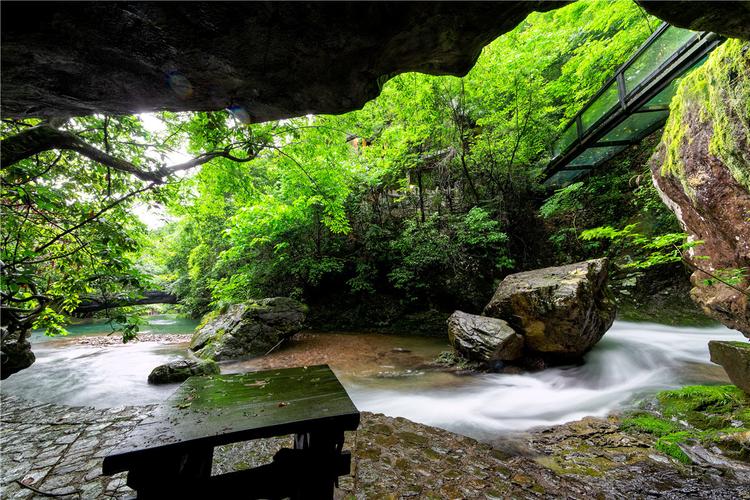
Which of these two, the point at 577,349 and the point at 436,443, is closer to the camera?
the point at 436,443

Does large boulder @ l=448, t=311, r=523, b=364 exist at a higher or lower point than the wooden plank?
lower

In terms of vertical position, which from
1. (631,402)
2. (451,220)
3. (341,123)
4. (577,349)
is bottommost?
(631,402)

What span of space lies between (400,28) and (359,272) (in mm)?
9549

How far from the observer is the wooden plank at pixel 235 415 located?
4.71 feet

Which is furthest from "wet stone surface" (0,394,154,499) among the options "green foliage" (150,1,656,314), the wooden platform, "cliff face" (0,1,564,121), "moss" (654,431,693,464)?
"moss" (654,431,693,464)

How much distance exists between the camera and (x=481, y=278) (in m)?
9.66

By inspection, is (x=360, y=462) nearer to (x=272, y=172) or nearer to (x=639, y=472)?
(x=639, y=472)

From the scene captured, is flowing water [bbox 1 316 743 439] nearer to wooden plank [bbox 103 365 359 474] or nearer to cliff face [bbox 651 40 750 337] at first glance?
cliff face [bbox 651 40 750 337]

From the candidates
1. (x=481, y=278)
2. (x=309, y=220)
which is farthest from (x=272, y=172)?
(x=481, y=278)

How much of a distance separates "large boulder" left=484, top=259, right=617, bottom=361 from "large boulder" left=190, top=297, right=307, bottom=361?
5814 millimetres

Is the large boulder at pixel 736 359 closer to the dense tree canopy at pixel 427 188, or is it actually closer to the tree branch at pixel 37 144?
the dense tree canopy at pixel 427 188

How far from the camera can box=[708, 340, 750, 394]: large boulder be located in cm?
358

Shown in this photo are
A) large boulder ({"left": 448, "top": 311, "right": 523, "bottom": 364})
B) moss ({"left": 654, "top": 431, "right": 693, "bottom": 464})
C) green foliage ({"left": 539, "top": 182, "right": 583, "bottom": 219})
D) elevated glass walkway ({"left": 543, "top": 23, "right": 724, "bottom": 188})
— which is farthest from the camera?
green foliage ({"left": 539, "top": 182, "right": 583, "bottom": 219})

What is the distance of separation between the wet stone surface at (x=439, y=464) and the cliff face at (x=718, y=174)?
6.91 feet
